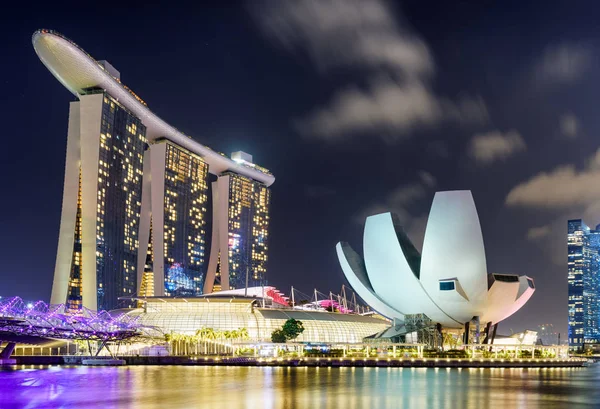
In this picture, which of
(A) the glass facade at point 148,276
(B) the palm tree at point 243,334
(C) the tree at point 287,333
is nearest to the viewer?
(C) the tree at point 287,333

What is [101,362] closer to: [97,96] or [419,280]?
[419,280]

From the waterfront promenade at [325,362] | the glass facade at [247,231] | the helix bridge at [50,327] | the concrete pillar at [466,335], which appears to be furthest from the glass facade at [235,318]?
the glass facade at [247,231]

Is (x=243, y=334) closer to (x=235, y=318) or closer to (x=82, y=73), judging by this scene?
(x=235, y=318)

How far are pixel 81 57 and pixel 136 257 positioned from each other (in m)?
A: 33.5

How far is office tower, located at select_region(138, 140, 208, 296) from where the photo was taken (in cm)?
12850

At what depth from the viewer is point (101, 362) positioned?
69688 millimetres

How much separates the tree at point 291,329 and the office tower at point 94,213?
2790 centimetres

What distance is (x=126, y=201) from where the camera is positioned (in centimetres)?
10981

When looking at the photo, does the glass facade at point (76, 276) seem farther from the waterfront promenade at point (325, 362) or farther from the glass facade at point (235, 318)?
the waterfront promenade at point (325, 362)

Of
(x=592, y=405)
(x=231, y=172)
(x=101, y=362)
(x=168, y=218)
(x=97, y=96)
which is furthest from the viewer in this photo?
(x=231, y=172)

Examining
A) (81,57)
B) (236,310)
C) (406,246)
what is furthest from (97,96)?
(406,246)

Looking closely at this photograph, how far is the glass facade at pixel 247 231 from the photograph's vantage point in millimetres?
163250

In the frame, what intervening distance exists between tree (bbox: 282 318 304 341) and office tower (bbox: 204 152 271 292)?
72.5 m

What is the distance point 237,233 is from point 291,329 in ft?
265
